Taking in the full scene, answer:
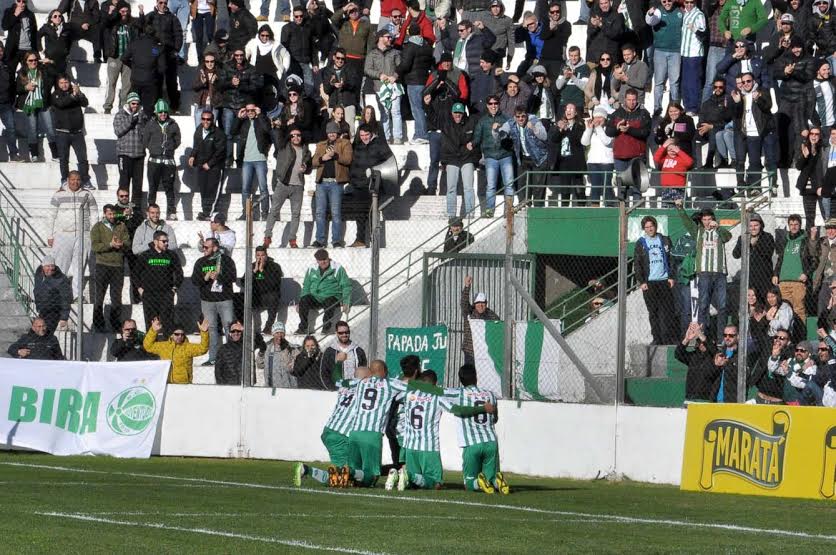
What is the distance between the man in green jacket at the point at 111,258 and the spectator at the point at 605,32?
27.0 ft

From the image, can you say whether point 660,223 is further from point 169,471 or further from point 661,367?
point 169,471

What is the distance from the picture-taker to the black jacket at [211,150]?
2642cm

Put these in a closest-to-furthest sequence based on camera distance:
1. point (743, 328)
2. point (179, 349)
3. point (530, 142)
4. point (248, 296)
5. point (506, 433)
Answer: point (743, 328)
point (506, 433)
point (248, 296)
point (179, 349)
point (530, 142)

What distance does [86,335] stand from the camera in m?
22.7

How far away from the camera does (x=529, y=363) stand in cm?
1994

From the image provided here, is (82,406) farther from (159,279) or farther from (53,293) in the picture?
(159,279)

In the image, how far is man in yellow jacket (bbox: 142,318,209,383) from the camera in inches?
852

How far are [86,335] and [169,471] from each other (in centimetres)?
447

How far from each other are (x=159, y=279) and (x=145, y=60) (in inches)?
250

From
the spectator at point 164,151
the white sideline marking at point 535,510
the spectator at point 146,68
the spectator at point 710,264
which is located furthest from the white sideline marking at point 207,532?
the spectator at point 146,68

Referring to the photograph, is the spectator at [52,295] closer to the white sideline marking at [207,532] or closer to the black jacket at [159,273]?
the black jacket at [159,273]

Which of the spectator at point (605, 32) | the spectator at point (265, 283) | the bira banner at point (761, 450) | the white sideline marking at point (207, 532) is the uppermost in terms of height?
the spectator at point (605, 32)

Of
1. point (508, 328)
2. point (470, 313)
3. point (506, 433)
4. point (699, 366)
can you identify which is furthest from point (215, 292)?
point (699, 366)

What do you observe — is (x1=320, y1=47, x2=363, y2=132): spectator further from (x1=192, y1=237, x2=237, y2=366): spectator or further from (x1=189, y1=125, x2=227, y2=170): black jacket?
(x1=192, y1=237, x2=237, y2=366): spectator
